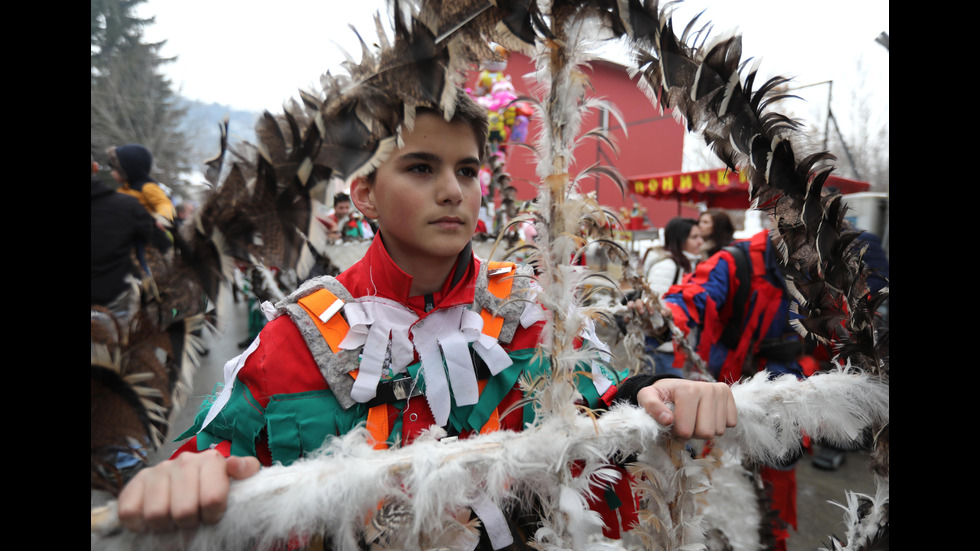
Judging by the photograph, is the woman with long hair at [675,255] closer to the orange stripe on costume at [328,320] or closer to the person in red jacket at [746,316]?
the person in red jacket at [746,316]

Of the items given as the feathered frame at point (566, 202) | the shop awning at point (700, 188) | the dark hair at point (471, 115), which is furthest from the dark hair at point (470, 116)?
the shop awning at point (700, 188)

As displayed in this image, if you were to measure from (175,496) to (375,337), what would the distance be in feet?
1.79

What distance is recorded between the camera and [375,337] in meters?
1.19

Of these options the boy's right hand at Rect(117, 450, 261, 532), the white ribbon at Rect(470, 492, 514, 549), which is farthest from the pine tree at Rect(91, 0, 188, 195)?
the white ribbon at Rect(470, 492, 514, 549)

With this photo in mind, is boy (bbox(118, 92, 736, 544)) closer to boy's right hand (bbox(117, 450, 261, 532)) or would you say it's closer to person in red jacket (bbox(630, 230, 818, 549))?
boy's right hand (bbox(117, 450, 261, 532))

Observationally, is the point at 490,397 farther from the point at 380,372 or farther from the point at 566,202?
the point at 566,202

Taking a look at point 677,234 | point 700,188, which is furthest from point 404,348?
point 700,188

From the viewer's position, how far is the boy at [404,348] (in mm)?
1086

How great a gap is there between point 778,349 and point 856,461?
2.60 metres

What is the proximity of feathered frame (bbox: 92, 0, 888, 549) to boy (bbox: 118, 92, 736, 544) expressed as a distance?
20 cm

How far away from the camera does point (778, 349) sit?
2688 millimetres

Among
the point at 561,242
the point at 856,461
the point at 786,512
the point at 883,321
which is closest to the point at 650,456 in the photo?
the point at 561,242

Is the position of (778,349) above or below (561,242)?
below
